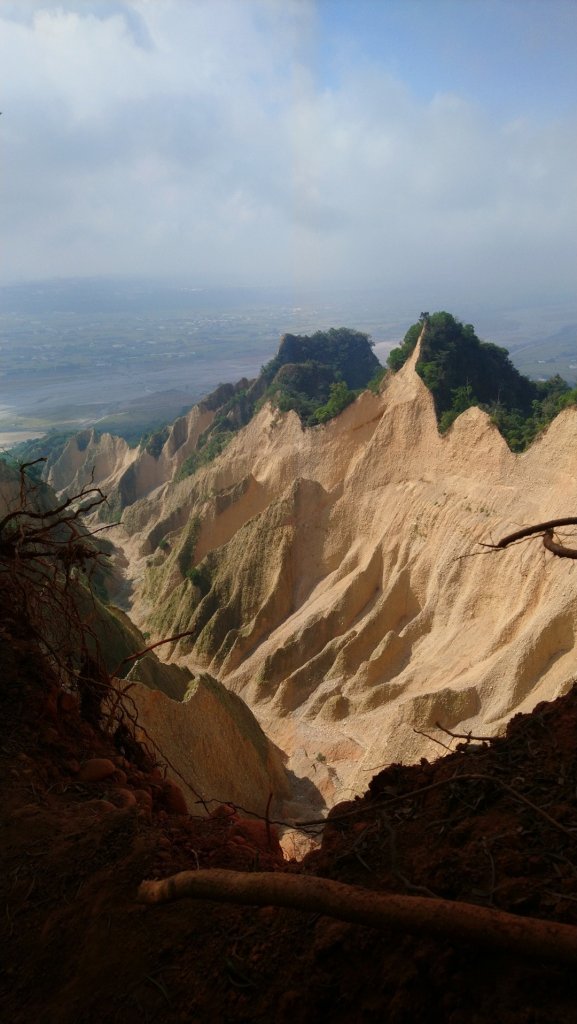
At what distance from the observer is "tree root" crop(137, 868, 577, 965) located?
6.90 ft

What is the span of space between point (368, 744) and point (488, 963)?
52.8ft

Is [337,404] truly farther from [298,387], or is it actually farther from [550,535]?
[550,535]

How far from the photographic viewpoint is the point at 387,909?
2.37 metres

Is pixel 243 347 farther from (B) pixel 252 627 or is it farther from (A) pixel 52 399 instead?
(B) pixel 252 627

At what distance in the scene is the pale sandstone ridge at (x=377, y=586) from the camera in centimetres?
1622

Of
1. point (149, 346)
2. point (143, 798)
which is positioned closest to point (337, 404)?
point (143, 798)

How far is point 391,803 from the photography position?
343 centimetres

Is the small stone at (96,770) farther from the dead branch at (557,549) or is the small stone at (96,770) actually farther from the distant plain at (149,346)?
the distant plain at (149,346)

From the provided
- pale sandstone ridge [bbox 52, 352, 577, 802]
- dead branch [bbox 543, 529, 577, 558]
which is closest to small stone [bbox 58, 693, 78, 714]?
dead branch [bbox 543, 529, 577, 558]

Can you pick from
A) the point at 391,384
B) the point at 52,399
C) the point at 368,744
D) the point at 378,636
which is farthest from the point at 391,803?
the point at 52,399

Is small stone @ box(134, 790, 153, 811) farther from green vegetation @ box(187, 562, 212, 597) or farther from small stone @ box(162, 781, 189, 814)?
green vegetation @ box(187, 562, 212, 597)

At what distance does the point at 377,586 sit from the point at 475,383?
10071mm

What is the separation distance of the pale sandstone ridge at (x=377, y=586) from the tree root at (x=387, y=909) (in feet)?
38.9

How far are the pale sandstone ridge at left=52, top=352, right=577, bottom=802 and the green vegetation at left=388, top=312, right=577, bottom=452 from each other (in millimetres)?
651
